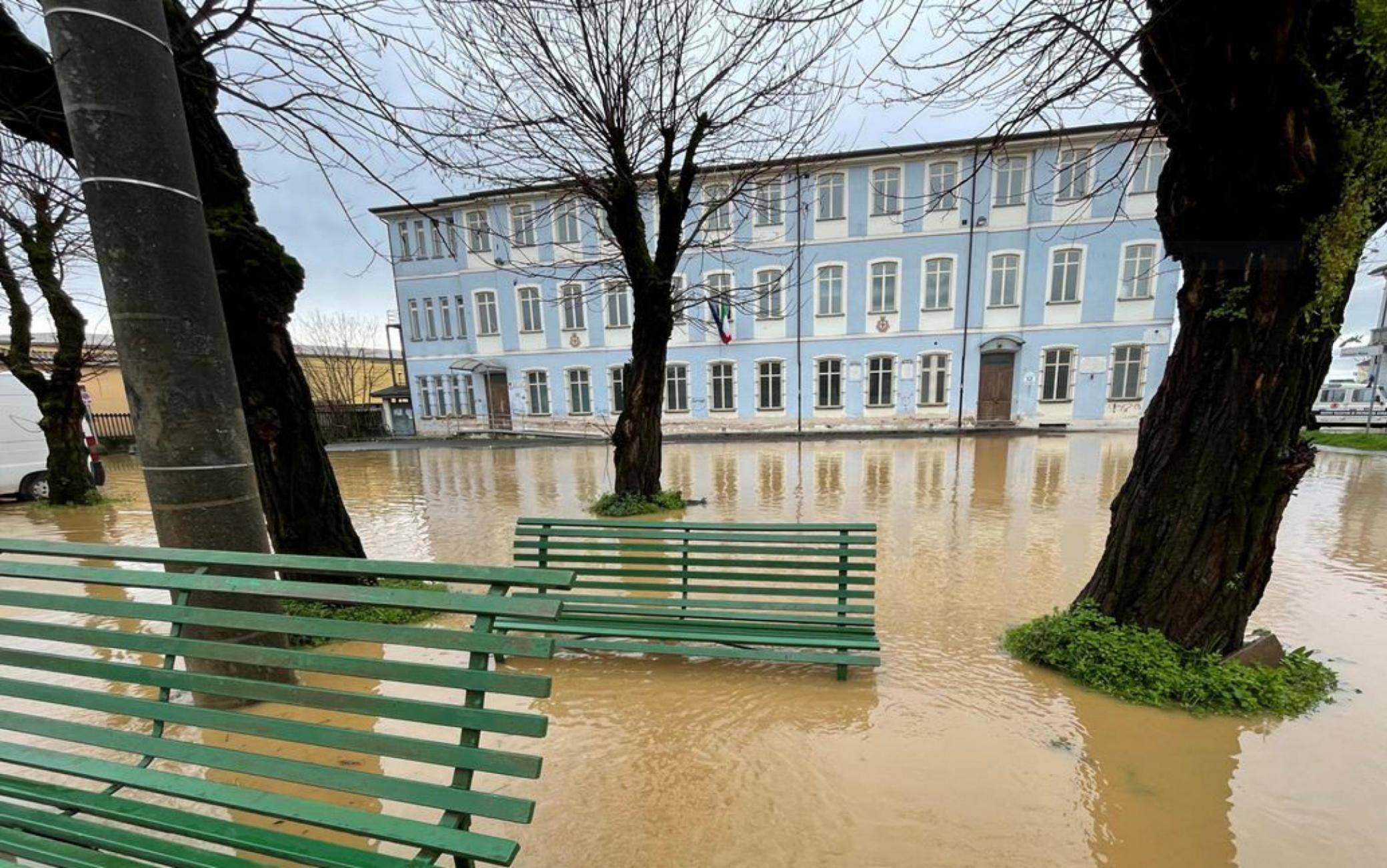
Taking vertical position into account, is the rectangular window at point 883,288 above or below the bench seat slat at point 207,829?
above

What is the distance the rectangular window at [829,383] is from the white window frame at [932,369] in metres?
2.95

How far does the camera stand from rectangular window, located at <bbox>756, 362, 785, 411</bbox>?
2230 cm

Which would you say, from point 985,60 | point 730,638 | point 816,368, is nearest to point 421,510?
point 730,638

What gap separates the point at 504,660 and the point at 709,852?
2.29 m

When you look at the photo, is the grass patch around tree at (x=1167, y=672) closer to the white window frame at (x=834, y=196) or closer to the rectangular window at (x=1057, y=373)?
the rectangular window at (x=1057, y=373)

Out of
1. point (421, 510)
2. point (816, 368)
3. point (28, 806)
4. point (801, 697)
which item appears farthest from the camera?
point (816, 368)

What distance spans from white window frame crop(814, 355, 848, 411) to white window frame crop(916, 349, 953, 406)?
2.79m

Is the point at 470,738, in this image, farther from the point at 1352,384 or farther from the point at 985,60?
the point at 1352,384

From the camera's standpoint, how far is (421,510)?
1016 centimetres

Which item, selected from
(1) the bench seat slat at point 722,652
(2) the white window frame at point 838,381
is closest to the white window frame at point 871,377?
(2) the white window frame at point 838,381

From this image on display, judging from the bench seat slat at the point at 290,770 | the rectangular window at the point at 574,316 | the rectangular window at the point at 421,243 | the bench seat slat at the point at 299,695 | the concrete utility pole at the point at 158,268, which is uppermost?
the rectangular window at the point at 421,243

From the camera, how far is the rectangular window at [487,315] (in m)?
24.5

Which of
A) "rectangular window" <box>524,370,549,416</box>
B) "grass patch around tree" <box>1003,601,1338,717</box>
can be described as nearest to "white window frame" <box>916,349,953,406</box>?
"rectangular window" <box>524,370,549,416</box>

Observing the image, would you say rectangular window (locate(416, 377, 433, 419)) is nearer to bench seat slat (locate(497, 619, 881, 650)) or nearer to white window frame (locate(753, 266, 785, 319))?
white window frame (locate(753, 266, 785, 319))
